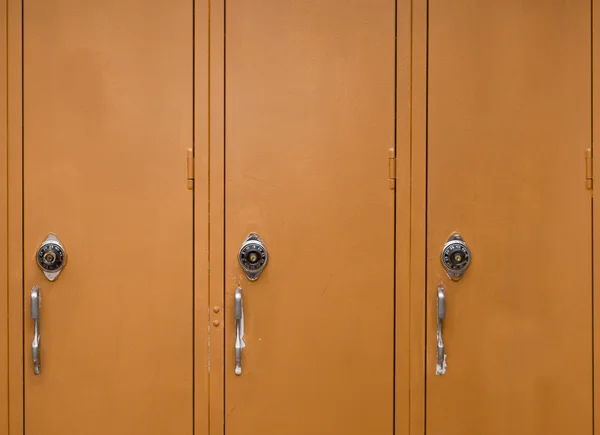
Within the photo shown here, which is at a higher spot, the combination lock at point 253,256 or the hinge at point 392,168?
the hinge at point 392,168

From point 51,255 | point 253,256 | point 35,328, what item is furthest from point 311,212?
point 35,328

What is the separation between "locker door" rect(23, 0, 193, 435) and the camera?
1538 millimetres

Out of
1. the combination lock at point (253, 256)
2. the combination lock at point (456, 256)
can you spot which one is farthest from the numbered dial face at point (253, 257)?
the combination lock at point (456, 256)

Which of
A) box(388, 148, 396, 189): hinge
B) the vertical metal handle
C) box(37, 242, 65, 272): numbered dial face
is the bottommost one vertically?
the vertical metal handle

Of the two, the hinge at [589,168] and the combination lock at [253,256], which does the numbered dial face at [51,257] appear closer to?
the combination lock at [253,256]

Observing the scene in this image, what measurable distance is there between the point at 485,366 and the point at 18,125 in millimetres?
1567

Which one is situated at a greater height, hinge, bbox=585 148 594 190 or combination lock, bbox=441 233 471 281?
hinge, bbox=585 148 594 190

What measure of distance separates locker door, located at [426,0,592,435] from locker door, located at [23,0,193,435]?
2.50 feet

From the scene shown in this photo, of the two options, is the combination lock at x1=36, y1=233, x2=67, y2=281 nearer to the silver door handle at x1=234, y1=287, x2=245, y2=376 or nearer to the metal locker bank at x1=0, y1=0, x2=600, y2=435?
the metal locker bank at x1=0, y1=0, x2=600, y2=435

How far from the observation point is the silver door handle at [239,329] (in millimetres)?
1533

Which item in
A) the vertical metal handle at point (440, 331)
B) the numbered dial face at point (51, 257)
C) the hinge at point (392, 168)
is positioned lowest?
the vertical metal handle at point (440, 331)

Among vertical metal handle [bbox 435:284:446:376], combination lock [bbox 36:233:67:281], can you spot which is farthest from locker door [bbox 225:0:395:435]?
combination lock [bbox 36:233:67:281]

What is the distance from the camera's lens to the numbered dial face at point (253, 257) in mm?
1541

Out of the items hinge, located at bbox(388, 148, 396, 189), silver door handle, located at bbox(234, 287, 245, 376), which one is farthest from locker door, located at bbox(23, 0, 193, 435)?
hinge, located at bbox(388, 148, 396, 189)
